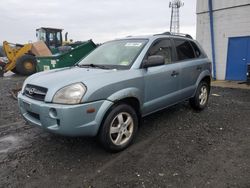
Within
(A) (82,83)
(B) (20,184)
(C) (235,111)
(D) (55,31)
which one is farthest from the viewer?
(D) (55,31)

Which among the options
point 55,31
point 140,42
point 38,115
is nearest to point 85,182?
point 38,115

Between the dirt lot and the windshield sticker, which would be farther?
the windshield sticker

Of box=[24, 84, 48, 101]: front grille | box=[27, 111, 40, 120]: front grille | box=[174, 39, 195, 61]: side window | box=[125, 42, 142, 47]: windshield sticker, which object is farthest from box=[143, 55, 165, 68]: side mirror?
box=[27, 111, 40, 120]: front grille

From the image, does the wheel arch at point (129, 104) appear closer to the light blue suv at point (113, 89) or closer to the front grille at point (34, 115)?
the light blue suv at point (113, 89)

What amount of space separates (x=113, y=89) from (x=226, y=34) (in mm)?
10262

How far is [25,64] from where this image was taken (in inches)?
564

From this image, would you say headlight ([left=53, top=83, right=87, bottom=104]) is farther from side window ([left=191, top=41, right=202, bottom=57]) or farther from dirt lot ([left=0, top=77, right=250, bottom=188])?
side window ([left=191, top=41, right=202, bottom=57])

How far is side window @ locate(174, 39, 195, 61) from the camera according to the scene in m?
5.15

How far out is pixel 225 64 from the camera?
12211 millimetres

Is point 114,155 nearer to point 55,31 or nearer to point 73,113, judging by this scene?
point 73,113

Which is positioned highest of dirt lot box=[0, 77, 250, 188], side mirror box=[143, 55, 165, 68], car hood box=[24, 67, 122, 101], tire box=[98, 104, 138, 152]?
side mirror box=[143, 55, 165, 68]

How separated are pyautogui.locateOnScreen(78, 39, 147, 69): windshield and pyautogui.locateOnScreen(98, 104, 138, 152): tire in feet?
2.46

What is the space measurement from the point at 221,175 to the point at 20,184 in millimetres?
2522

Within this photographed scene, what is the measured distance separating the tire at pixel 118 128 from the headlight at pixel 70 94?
54 cm
